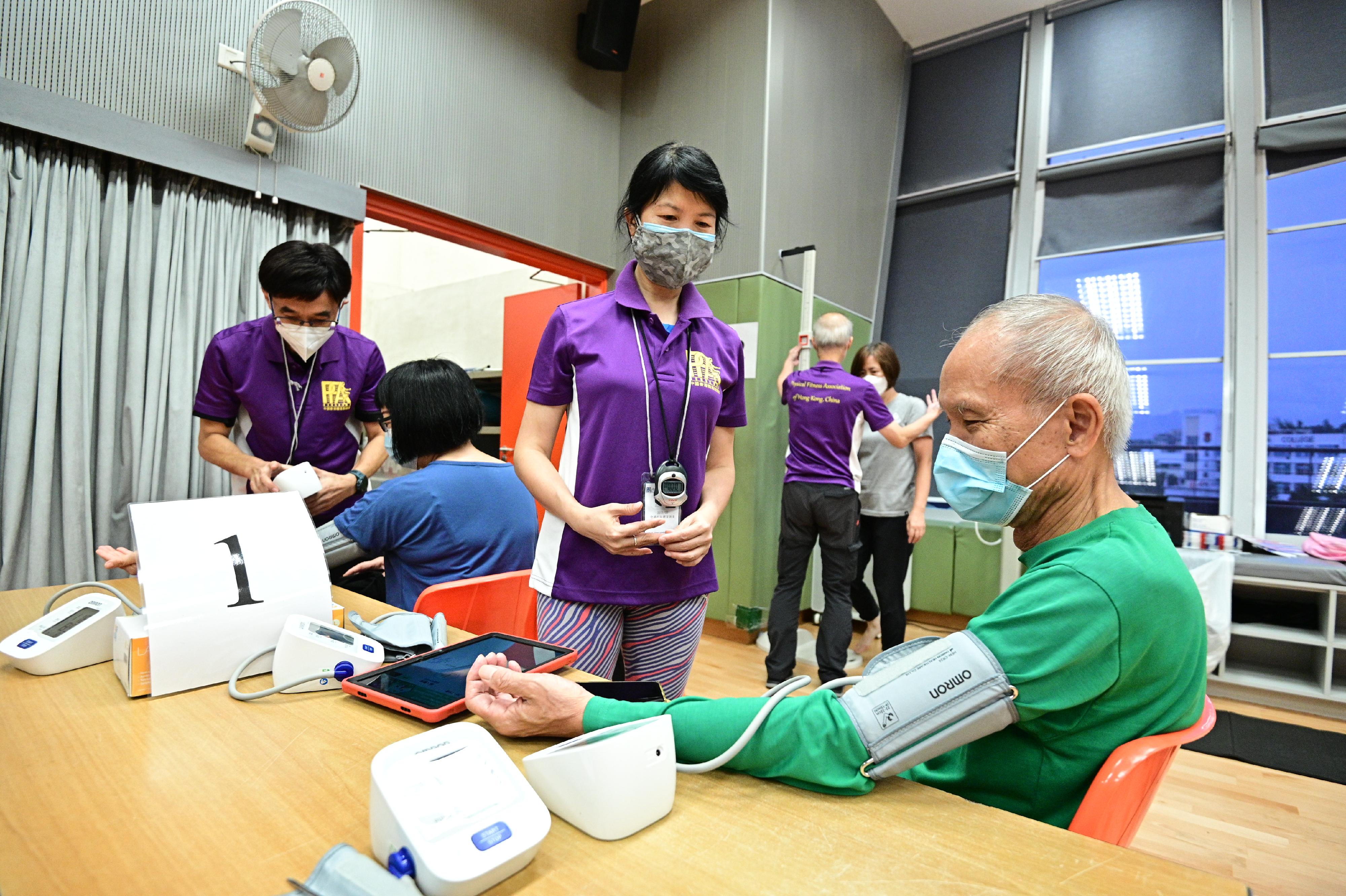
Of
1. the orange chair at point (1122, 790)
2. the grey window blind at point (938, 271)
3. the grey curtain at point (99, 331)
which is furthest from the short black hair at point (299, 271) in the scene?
the grey window blind at point (938, 271)

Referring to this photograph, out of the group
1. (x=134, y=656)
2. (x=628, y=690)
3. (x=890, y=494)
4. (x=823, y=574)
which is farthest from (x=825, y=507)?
(x=134, y=656)

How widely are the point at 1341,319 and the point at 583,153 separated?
13.6 feet

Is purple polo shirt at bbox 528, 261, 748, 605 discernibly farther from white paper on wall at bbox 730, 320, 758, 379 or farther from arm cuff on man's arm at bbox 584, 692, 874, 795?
white paper on wall at bbox 730, 320, 758, 379

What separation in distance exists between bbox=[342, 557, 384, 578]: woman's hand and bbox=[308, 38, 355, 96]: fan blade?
1.70 metres

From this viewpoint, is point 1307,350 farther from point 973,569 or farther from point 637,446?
point 637,446

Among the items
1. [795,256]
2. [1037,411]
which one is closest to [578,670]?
[1037,411]

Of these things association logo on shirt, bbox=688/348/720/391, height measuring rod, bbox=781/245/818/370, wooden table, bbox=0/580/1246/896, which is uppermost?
height measuring rod, bbox=781/245/818/370

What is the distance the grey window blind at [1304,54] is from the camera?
11.6ft

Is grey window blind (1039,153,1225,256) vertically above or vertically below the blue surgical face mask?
above

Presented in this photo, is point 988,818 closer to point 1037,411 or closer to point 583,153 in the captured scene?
point 1037,411

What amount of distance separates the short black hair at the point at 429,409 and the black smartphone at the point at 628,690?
89 centimetres

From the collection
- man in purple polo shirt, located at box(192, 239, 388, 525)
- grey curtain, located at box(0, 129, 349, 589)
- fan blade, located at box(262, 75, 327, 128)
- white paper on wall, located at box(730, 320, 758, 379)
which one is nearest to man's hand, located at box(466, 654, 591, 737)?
man in purple polo shirt, located at box(192, 239, 388, 525)

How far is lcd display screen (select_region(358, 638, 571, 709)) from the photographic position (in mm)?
877

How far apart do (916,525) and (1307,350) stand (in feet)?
7.92
